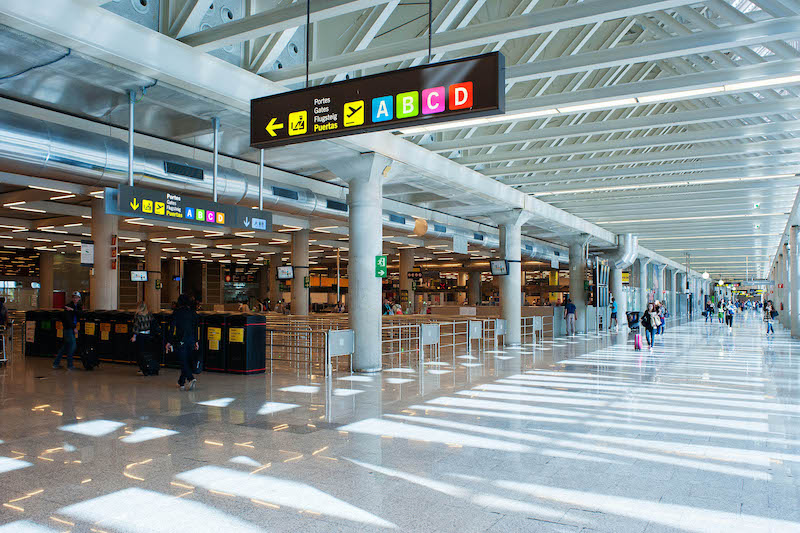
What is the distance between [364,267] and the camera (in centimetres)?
1309

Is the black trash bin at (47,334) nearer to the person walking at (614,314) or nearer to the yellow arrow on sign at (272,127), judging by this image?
the yellow arrow on sign at (272,127)

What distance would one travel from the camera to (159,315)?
14258mm

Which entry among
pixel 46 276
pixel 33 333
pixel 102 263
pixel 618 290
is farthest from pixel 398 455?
pixel 46 276

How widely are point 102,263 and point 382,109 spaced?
609 inches

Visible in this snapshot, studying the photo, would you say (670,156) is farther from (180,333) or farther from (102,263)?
(102,263)

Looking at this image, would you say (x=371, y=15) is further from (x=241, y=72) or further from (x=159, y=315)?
(x=159, y=315)

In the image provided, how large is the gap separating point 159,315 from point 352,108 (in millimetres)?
9746

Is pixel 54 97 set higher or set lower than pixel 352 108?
higher

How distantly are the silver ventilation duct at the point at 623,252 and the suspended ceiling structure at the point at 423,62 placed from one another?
41.9 feet

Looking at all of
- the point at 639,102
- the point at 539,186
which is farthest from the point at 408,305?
the point at 639,102

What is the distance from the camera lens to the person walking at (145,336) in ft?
40.9

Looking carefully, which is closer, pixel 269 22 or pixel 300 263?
pixel 269 22

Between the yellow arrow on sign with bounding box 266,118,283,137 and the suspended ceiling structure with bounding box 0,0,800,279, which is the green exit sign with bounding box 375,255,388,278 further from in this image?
the yellow arrow on sign with bounding box 266,118,283,137

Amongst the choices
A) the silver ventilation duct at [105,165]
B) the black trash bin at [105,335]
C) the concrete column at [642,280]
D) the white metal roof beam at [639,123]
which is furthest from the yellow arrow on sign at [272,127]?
the concrete column at [642,280]
